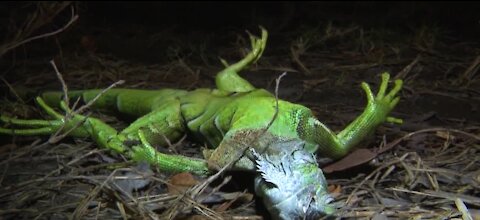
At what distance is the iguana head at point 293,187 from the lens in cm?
184

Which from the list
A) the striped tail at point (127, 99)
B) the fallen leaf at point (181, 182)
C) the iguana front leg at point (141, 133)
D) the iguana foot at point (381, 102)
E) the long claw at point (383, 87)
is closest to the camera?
the fallen leaf at point (181, 182)

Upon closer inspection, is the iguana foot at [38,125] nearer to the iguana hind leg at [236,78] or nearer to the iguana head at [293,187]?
the iguana hind leg at [236,78]

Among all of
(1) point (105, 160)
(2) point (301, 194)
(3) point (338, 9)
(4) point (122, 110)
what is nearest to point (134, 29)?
(3) point (338, 9)

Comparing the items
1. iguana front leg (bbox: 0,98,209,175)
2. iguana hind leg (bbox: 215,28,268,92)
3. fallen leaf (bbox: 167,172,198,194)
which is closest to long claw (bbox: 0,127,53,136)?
iguana front leg (bbox: 0,98,209,175)

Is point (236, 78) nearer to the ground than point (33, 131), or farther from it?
farther from it

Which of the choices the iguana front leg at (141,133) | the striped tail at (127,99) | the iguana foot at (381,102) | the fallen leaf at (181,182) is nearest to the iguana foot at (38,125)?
the iguana front leg at (141,133)

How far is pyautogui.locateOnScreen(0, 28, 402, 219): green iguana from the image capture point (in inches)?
75.9

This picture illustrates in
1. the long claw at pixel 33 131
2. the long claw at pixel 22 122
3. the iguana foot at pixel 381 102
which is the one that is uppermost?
the iguana foot at pixel 381 102

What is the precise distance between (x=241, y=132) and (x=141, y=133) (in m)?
0.62

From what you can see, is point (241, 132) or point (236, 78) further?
point (236, 78)

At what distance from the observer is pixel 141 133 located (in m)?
2.69

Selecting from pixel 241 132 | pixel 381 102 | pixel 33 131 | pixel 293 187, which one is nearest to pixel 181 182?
pixel 241 132

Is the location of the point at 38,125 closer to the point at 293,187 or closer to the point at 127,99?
the point at 127,99

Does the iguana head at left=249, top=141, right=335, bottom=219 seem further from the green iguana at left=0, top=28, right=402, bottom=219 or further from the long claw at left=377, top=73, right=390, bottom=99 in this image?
the long claw at left=377, top=73, right=390, bottom=99
